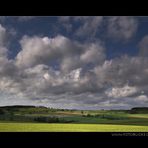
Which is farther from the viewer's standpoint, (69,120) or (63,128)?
(69,120)

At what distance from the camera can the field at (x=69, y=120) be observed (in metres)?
6.50

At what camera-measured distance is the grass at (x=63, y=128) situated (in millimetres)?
6453

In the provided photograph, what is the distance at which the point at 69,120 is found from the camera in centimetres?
679

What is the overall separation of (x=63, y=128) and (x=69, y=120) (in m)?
0.32

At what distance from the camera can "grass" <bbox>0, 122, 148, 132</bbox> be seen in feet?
21.2

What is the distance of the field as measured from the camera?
6504mm
